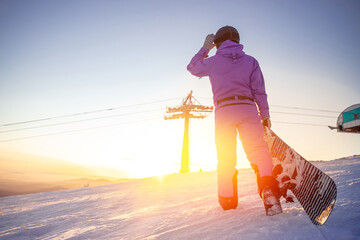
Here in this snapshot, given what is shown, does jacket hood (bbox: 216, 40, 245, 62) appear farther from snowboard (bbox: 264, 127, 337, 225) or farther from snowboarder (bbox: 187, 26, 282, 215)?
snowboard (bbox: 264, 127, 337, 225)

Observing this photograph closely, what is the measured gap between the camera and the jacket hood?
2.63 m

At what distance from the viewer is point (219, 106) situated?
2.54 meters

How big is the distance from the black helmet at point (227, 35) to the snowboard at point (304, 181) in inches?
54.0

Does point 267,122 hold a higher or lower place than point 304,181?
higher

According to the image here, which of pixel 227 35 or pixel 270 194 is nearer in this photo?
pixel 270 194

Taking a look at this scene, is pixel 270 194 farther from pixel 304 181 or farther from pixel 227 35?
pixel 227 35

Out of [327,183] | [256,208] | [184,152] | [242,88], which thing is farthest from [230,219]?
[184,152]

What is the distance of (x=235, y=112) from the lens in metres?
2.40

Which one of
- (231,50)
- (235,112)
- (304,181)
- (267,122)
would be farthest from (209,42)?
(304,181)

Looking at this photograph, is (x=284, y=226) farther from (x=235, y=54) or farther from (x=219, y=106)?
(x=235, y=54)

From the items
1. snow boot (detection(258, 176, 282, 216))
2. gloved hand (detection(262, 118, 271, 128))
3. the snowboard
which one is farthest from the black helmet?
snow boot (detection(258, 176, 282, 216))

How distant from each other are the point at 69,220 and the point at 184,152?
845 inches

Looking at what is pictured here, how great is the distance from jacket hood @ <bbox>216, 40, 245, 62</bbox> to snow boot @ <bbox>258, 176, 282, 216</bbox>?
1.49 meters

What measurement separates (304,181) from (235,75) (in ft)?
4.50
